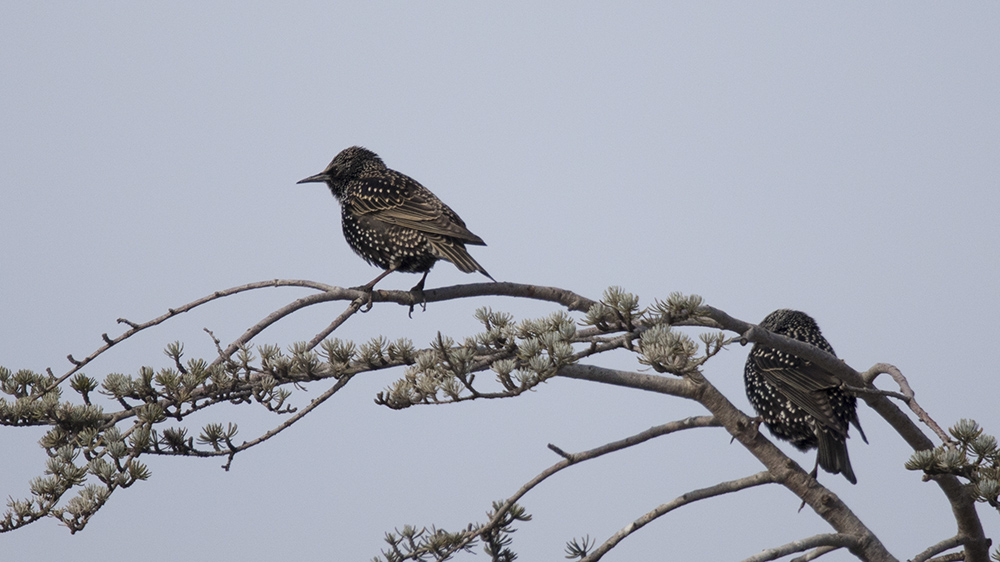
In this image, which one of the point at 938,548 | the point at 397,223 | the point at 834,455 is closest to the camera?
the point at 938,548

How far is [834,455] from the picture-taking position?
488 centimetres

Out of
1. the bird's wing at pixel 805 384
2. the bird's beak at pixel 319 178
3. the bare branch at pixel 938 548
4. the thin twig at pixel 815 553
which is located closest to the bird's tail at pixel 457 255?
the bird's beak at pixel 319 178

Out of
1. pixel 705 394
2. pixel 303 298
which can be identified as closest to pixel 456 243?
pixel 303 298

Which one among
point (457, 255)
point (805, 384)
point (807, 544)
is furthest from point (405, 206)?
point (807, 544)

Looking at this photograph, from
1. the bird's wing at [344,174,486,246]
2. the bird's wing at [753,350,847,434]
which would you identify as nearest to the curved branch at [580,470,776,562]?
the bird's wing at [753,350,847,434]

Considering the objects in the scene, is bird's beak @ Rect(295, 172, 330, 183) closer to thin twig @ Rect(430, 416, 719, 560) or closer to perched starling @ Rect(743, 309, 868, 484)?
perched starling @ Rect(743, 309, 868, 484)

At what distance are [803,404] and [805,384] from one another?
12cm

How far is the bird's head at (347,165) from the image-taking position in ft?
21.9

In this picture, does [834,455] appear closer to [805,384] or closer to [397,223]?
[805,384]

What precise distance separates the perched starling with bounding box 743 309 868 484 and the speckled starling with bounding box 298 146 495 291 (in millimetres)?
1948

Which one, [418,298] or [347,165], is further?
[347,165]

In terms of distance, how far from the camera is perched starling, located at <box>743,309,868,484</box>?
4898 millimetres

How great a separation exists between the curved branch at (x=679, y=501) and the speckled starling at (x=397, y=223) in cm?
171

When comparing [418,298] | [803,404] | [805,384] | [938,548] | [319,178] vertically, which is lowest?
[938,548]
